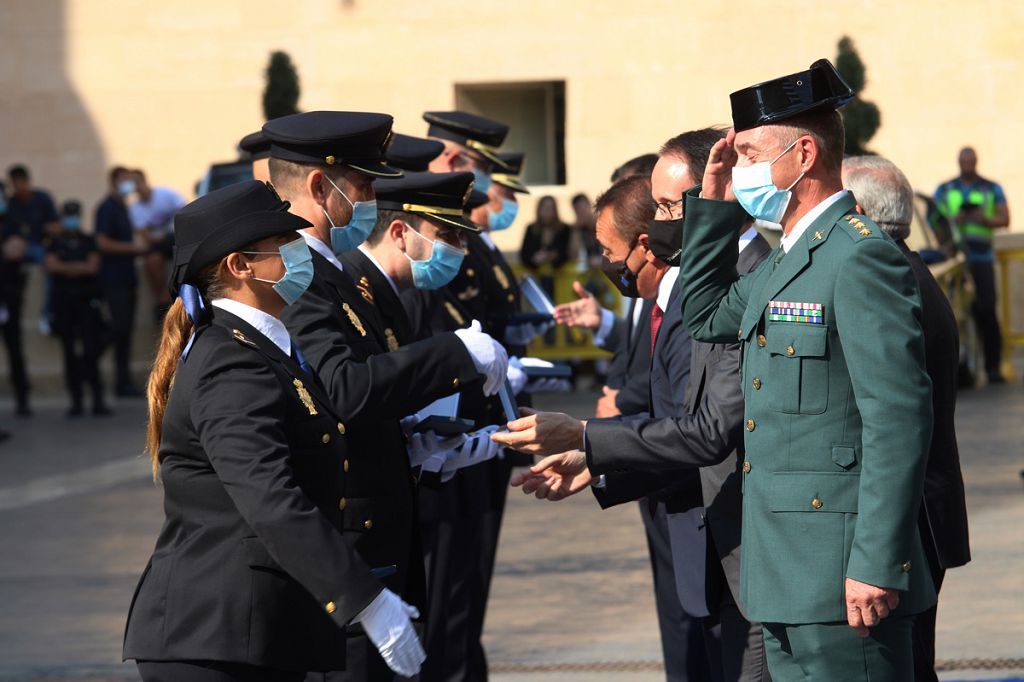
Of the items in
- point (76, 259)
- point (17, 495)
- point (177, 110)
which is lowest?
point (17, 495)

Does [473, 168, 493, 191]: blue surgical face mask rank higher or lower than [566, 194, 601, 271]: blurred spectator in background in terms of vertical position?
higher

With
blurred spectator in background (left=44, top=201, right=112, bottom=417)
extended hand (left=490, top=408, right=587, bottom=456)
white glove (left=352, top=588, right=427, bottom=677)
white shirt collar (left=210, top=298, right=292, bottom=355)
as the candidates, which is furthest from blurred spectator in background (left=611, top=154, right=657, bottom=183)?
blurred spectator in background (left=44, top=201, right=112, bottom=417)

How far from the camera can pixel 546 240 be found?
53.0 feet

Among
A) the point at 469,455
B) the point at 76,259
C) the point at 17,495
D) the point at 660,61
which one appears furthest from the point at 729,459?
the point at 660,61

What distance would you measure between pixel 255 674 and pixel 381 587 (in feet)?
1.13

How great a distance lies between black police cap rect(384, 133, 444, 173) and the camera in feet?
20.6

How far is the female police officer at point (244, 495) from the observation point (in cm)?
346

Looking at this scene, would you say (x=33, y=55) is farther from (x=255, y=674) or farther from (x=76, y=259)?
(x=255, y=674)

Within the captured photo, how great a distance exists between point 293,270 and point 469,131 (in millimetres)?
3924

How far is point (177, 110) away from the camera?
20.0 metres

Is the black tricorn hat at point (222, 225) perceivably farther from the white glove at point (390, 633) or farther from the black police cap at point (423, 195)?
the black police cap at point (423, 195)

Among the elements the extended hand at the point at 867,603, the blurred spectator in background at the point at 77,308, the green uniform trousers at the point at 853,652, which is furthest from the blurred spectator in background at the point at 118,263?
the extended hand at the point at 867,603

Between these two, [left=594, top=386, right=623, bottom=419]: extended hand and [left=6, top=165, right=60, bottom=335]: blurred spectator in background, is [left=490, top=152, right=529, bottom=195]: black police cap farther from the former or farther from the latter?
[left=6, top=165, right=60, bottom=335]: blurred spectator in background

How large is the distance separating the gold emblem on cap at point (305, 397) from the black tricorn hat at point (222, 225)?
32cm
